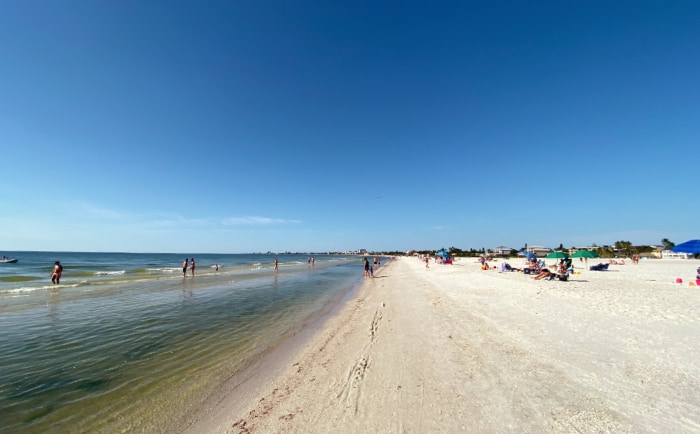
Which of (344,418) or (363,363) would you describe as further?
(363,363)

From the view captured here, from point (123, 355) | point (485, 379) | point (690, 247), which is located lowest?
point (123, 355)

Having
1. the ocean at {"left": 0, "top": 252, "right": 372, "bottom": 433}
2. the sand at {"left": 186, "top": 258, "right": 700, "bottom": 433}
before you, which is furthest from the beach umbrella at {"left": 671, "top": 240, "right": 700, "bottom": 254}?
the ocean at {"left": 0, "top": 252, "right": 372, "bottom": 433}

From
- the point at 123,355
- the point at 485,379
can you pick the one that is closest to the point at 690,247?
the point at 485,379

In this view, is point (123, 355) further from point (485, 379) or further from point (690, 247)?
point (690, 247)

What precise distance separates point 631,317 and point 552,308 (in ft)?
6.82

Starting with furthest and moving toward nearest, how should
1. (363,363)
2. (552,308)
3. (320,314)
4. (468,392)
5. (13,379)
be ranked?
(320,314) → (552,308) → (363,363) → (13,379) → (468,392)

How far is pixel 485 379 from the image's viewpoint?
199 inches

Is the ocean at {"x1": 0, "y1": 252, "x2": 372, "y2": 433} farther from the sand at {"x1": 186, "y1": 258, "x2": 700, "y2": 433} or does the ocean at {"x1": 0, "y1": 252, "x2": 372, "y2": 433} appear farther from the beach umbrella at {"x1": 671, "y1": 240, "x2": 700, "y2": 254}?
the beach umbrella at {"x1": 671, "y1": 240, "x2": 700, "y2": 254}

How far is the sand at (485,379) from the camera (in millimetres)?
3883

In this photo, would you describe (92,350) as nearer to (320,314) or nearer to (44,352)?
(44,352)

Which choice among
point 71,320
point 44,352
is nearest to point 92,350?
point 44,352

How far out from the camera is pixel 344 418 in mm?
4117

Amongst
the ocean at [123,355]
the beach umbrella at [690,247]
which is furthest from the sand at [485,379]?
the beach umbrella at [690,247]

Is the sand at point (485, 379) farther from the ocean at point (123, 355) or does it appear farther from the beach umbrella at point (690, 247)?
the beach umbrella at point (690, 247)
